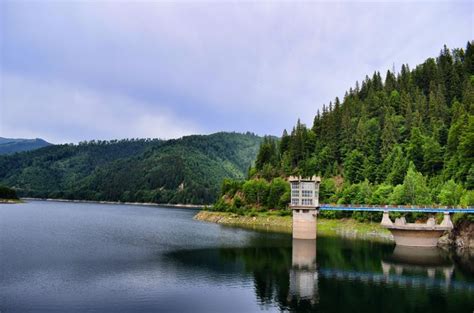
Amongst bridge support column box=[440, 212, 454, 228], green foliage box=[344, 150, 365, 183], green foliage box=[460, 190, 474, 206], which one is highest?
green foliage box=[344, 150, 365, 183]

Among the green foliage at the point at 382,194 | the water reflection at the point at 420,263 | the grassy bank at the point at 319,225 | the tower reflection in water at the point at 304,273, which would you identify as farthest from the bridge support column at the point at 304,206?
the green foliage at the point at 382,194

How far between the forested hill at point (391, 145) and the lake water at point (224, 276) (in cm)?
2742

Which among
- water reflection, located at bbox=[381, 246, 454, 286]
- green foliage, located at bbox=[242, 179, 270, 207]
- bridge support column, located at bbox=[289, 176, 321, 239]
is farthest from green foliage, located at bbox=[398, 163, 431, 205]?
green foliage, located at bbox=[242, 179, 270, 207]

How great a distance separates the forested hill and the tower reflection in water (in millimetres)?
34593

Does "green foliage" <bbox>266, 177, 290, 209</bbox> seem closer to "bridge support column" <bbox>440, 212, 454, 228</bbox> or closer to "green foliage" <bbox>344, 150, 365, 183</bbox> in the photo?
"green foliage" <bbox>344, 150, 365, 183</bbox>

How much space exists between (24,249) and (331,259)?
170 feet

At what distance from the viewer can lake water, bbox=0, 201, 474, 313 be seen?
4800 centimetres

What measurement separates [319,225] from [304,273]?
64.7 m

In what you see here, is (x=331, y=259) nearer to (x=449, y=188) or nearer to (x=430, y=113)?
(x=449, y=188)

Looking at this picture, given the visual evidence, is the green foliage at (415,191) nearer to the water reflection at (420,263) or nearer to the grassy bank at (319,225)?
the grassy bank at (319,225)

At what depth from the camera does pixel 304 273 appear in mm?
65625

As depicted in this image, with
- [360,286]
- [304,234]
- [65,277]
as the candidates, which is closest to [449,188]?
[304,234]

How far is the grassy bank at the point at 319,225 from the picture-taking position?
113125mm

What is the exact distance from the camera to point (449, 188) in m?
104
